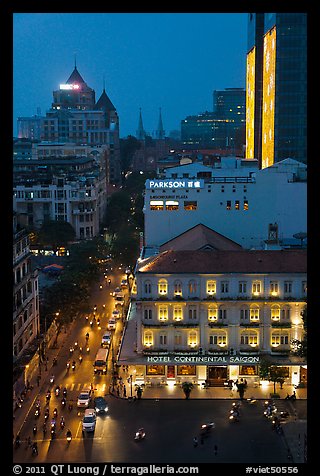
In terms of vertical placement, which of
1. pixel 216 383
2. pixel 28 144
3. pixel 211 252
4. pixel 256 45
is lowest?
pixel 216 383

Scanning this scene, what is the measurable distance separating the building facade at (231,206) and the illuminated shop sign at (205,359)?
606 cm

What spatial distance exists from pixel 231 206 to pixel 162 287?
245 inches

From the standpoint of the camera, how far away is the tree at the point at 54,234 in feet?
79.5

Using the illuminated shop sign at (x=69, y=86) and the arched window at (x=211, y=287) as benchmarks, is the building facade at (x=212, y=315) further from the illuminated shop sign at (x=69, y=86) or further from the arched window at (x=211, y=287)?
the illuminated shop sign at (x=69, y=86)

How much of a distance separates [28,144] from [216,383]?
31504 mm

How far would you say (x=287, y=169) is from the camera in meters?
18.9

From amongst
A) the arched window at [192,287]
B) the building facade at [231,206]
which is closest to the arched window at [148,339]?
the arched window at [192,287]

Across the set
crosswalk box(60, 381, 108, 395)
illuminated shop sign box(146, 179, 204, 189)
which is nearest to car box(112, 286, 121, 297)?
illuminated shop sign box(146, 179, 204, 189)

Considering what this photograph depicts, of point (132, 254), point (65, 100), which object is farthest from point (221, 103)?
point (132, 254)

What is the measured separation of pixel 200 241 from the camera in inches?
620

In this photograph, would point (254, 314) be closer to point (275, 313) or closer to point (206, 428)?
point (275, 313)

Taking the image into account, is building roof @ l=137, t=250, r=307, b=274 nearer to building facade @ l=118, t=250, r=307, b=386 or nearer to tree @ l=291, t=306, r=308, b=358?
building facade @ l=118, t=250, r=307, b=386
